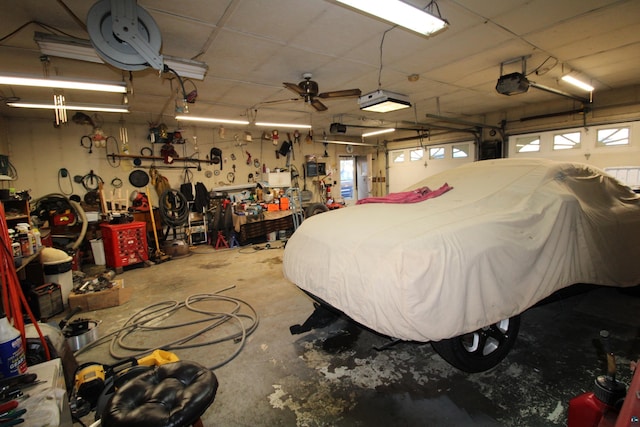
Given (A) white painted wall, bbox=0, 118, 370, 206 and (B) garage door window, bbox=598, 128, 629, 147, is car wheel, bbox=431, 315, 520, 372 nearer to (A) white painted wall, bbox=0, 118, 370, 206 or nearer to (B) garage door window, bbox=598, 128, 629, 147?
(B) garage door window, bbox=598, 128, 629, 147

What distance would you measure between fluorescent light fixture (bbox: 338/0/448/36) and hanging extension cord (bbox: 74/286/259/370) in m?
3.02

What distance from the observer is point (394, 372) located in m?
2.18

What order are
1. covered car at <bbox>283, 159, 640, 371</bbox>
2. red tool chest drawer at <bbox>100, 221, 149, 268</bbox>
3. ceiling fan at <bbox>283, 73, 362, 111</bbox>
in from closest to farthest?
covered car at <bbox>283, 159, 640, 371</bbox> → ceiling fan at <bbox>283, 73, 362, 111</bbox> → red tool chest drawer at <bbox>100, 221, 149, 268</bbox>

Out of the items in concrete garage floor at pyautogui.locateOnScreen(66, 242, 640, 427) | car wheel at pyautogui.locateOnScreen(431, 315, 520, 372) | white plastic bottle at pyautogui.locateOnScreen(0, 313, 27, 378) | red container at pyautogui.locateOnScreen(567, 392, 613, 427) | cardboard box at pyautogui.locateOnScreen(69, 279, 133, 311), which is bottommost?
concrete garage floor at pyautogui.locateOnScreen(66, 242, 640, 427)

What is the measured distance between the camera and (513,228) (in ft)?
5.93

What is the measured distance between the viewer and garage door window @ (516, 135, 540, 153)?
22.8ft

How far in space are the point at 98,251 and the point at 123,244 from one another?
81 cm

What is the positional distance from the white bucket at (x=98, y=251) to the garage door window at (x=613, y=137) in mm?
10352

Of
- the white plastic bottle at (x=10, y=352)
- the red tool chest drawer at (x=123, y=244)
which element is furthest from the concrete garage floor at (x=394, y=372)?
the red tool chest drawer at (x=123, y=244)

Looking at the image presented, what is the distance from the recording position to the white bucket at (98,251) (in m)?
5.49

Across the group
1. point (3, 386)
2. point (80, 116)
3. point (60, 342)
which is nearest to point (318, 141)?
point (80, 116)

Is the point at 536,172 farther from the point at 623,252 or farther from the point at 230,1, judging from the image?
the point at 230,1

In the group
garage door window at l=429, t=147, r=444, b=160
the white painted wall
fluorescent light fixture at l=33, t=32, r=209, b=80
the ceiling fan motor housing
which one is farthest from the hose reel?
garage door window at l=429, t=147, r=444, b=160

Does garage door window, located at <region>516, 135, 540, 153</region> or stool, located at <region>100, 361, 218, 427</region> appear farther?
garage door window, located at <region>516, 135, 540, 153</region>
